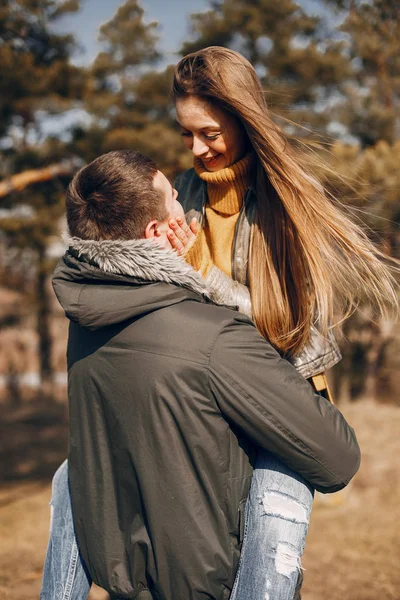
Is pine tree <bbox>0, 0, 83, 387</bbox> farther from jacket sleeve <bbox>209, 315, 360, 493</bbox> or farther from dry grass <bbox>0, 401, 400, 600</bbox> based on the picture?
jacket sleeve <bbox>209, 315, 360, 493</bbox>

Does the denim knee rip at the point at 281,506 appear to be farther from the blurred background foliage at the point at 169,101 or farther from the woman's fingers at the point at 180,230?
the blurred background foliage at the point at 169,101

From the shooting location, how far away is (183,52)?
22.4ft

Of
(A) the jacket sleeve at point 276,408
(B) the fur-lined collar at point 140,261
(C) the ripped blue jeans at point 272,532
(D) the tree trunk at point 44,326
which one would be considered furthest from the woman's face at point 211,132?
(D) the tree trunk at point 44,326

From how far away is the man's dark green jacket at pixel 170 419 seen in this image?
1.43 meters

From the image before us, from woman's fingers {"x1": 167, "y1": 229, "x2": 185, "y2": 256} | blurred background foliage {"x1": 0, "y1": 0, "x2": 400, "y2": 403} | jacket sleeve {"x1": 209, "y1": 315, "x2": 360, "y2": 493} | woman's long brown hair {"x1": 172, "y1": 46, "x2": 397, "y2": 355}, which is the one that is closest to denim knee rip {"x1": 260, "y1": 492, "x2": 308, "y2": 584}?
jacket sleeve {"x1": 209, "y1": 315, "x2": 360, "y2": 493}

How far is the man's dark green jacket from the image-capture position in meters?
1.43

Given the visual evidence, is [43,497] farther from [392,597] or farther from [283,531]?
[283,531]

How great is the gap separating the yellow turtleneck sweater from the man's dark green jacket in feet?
1.66

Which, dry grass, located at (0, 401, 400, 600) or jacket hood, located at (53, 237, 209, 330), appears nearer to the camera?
jacket hood, located at (53, 237, 209, 330)

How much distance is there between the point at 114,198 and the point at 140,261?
0.19m

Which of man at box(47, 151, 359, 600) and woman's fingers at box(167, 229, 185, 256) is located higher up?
woman's fingers at box(167, 229, 185, 256)

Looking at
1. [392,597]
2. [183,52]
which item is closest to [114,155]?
[392,597]

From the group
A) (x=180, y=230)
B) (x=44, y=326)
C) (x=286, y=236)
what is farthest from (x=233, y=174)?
(x=44, y=326)

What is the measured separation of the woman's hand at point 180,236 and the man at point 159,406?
4cm
